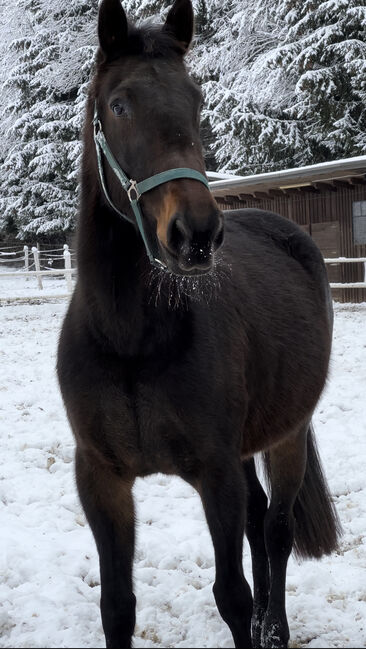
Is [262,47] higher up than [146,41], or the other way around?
[262,47]

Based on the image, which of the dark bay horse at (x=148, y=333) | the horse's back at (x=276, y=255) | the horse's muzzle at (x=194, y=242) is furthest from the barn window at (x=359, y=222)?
the horse's muzzle at (x=194, y=242)

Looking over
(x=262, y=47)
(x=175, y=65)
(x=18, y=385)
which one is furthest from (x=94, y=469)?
→ (x=262, y=47)

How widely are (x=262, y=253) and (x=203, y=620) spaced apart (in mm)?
1734

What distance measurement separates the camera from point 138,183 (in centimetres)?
193

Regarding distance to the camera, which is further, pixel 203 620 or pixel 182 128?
pixel 203 620

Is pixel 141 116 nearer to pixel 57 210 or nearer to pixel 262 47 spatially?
pixel 262 47

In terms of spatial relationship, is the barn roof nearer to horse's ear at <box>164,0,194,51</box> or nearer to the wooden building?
the wooden building

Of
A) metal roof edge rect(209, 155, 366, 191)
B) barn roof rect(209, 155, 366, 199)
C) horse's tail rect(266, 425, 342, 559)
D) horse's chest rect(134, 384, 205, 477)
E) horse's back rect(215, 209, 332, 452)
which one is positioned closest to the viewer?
horse's chest rect(134, 384, 205, 477)

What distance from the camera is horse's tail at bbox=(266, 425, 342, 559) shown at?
3.33m

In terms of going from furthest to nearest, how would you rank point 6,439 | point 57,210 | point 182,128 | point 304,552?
point 57,210 → point 6,439 → point 304,552 → point 182,128

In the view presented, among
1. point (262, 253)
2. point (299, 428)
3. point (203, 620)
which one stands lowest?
point (203, 620)

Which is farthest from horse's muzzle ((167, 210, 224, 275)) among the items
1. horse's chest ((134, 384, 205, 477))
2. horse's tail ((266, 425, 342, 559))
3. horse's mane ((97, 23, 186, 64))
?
horse's tail ((266, 425, 342, 559))

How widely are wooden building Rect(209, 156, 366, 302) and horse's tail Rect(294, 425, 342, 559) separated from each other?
10.8 metres

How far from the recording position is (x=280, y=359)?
8.73ft
